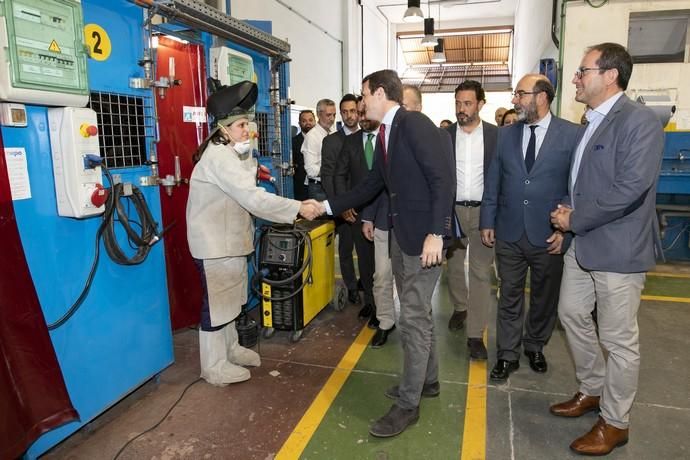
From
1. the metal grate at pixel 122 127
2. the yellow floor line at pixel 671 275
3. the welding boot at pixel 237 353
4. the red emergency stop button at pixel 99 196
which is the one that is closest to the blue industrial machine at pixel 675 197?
the yellow floor line at pixel 671 275

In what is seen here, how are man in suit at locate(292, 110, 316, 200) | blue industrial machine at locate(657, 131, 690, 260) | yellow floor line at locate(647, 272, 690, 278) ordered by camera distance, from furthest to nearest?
man in suit at locate(292, 110, 316, 200)
yellow floor line at locate(647, 272, 690, 278)
blue industrial machine at locate(657, 131, 690, 260)

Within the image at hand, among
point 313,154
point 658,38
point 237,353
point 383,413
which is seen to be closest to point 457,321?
point 383,413

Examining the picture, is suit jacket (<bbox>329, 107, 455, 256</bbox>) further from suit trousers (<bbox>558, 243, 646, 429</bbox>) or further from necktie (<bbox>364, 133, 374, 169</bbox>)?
necktie (<bbox>364, 133, 374, 169</bbox>)

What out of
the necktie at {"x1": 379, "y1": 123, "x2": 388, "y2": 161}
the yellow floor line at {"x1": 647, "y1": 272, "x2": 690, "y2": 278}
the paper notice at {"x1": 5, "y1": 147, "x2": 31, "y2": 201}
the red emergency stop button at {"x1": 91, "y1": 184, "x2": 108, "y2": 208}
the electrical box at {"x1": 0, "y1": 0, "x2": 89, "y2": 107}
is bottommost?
the yellow floor line at {"x1": 647, "y1": 272, "x2": 690, "y2": 278}

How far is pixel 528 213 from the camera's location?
302 centimetres

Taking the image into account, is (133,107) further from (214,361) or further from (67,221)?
(214,361)

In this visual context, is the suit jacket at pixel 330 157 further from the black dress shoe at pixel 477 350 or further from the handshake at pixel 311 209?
the black dress shoe at pixel 477 350

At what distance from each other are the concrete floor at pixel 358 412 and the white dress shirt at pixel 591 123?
1.29 m

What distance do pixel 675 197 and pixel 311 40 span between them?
696 centimetres

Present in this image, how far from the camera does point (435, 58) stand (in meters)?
Result: 15.0

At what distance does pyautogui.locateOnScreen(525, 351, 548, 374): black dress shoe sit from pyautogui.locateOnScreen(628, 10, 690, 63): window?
458cm

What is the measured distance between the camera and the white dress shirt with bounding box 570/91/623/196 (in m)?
2.38

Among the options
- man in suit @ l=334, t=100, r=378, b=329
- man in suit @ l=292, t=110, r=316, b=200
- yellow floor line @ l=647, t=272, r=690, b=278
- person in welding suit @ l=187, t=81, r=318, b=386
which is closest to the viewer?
person in welding suit @ l=187, t=81, r=318, b=386

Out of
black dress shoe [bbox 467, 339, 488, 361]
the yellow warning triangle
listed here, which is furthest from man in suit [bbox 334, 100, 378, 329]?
the yellow warning triangle
